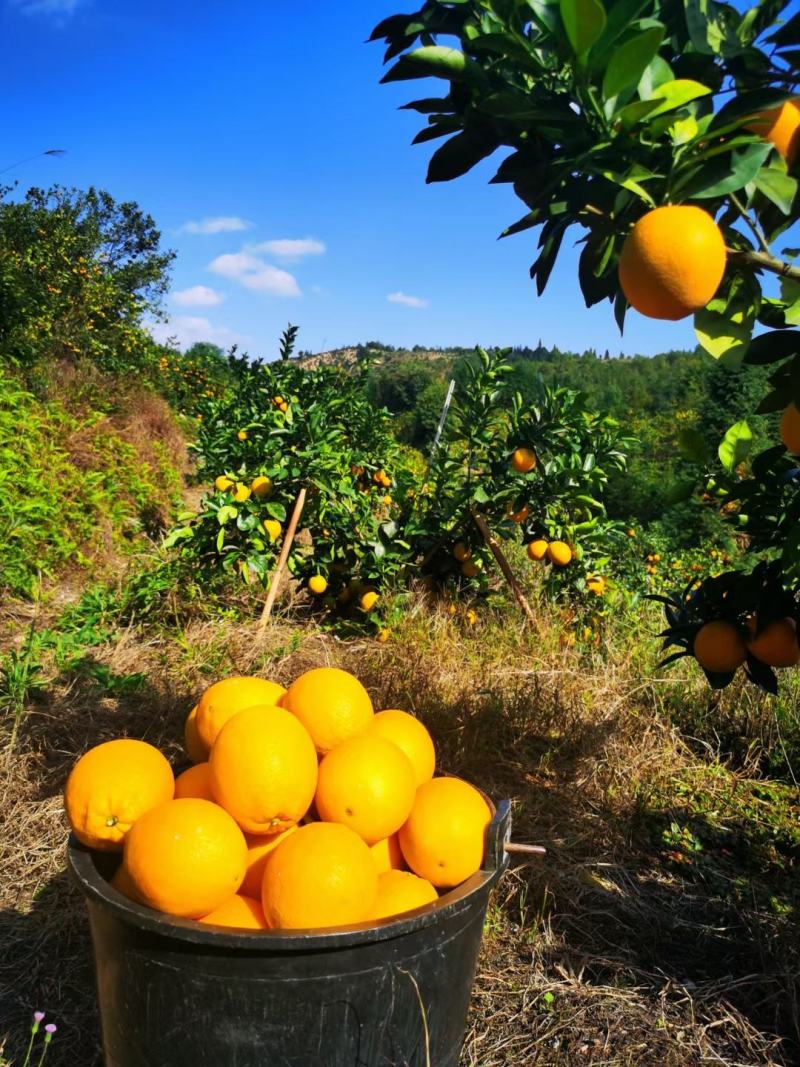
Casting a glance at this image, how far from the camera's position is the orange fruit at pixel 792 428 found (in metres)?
1.24

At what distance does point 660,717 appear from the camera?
3.12m

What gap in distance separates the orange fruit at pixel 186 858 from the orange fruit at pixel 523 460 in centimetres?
302

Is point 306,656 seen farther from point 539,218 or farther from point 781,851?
point 539,218

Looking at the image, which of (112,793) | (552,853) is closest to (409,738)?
(112,793)

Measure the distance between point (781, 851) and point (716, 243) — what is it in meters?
2.32

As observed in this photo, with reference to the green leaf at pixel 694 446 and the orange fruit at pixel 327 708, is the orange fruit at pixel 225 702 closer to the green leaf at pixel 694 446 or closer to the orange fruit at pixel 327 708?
the orange fruit at pixel 327 708

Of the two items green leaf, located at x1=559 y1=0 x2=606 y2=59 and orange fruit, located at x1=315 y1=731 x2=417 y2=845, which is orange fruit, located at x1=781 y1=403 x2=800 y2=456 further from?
orange fruit, located at x1=315 y1=731 x2=417 y2=845

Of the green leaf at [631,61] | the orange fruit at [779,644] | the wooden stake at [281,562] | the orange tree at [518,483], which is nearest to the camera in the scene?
the green leaf at [631,61]

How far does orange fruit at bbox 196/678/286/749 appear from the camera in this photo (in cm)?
144

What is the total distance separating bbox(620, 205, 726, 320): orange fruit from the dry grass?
160 centimetres

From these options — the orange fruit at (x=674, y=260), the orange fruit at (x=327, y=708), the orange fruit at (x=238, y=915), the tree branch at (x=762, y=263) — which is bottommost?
the orange fruit at (x=238, y=915)

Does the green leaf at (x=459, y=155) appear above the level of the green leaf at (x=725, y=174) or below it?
above

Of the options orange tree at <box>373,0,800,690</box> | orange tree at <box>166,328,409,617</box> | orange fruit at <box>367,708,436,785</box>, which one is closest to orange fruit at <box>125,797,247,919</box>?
orange fruit at <box>367,708,436,785</box>

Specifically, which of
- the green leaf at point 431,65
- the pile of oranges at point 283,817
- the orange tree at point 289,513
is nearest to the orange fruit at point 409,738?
the pile of oranges at point 283,817
